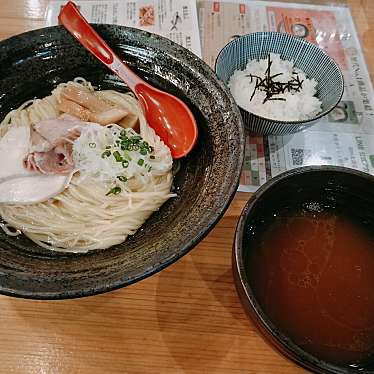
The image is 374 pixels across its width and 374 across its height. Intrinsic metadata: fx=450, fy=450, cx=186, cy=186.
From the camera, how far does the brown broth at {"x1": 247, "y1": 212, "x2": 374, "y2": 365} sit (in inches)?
43.8

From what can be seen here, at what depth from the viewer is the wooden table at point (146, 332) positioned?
1.24 meters

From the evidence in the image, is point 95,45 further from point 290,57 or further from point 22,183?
point 290,57

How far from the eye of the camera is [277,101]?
1.76 metres

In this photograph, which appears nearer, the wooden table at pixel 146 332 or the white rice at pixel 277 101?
the wooden table at pixel 146 332

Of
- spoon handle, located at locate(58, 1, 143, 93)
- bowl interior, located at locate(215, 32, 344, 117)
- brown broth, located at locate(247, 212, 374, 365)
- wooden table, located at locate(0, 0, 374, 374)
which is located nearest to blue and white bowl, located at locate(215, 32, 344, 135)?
bowl interior, located at locate(215, 32, 344, 117)

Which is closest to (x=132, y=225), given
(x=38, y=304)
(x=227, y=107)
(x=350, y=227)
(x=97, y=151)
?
(x=97, y=151)

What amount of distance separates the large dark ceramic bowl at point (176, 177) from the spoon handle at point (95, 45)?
38 mm

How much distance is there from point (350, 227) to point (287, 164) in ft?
1.57

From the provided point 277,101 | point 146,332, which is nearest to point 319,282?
point 146,332

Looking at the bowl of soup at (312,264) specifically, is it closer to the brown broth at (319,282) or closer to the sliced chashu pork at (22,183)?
the brown broth at (319,282)

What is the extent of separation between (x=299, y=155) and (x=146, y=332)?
35.5 inches

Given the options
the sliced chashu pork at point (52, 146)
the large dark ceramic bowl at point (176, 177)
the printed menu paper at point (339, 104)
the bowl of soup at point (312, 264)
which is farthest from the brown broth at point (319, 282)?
the sliced chashu pork at point (52, 146)

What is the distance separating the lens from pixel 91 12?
2.13 metres

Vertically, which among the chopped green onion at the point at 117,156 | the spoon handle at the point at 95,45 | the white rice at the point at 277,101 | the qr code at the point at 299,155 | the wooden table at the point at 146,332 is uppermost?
the spoon handle at the point at 95,45
